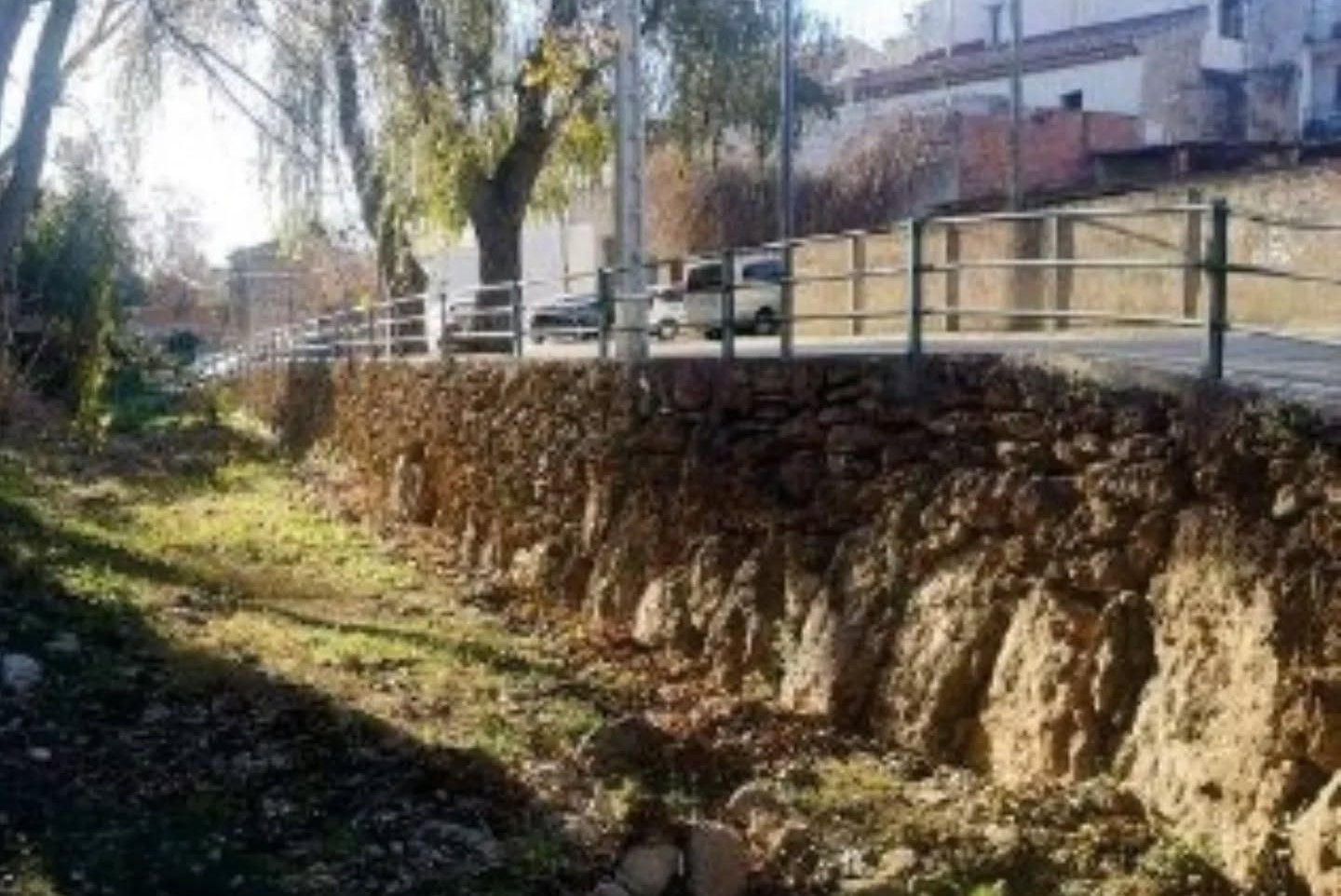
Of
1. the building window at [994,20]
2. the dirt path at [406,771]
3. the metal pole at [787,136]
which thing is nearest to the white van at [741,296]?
the metal pole at [787,136]

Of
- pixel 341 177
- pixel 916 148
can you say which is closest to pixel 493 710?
pixel 341 177

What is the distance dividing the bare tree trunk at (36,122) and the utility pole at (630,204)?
15.1 feet

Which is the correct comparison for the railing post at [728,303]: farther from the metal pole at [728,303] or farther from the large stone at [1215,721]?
the large stone at [1215,721]

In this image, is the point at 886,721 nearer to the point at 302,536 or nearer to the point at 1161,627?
the point at 1161,627

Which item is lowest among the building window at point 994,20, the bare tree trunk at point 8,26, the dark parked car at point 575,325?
the dark parked car at point 575,325

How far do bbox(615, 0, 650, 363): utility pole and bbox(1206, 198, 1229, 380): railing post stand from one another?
570 centimetres

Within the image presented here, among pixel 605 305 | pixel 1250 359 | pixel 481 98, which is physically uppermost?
pixel 481 98

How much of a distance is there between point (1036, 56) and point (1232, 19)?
232 inches

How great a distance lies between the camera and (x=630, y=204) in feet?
41.6

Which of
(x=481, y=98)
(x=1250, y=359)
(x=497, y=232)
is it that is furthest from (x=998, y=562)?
(x=497, y=232)

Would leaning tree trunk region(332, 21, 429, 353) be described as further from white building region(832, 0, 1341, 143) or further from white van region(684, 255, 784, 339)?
white building region(832, 0, 1341, 143)

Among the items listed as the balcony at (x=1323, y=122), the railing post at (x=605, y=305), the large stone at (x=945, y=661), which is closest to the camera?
the large stone at (x=945, y=661)

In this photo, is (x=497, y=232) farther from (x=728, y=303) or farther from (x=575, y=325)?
(x=728, y=303)

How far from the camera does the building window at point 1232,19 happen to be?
4584 centimetres
